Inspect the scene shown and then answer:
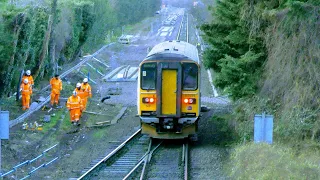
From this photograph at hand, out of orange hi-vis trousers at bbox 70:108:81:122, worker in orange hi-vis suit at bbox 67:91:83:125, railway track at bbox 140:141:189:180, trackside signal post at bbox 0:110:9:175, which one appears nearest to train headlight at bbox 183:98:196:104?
railway track at bbox 140:141:189:180

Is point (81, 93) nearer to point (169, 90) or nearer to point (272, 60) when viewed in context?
point (169, 90)

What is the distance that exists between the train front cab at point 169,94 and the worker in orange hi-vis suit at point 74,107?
3341mm

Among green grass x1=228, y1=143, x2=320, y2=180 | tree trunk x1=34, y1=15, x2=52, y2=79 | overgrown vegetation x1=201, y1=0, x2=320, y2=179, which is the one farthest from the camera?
tree trunk x1=34, y1=15, x2=52, y2=79

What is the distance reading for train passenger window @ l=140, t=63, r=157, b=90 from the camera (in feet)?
51.3

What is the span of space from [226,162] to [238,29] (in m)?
4.00

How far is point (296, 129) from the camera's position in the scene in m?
12.6

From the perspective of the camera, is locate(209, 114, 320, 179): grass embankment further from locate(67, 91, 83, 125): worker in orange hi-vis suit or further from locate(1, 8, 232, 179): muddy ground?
locate(67, 91, 83, 125): worker in orange hi-vis suit

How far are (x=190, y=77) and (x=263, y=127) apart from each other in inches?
186

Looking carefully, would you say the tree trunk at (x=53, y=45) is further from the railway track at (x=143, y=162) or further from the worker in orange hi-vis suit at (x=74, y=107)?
the railway track at (x=143, y=162)

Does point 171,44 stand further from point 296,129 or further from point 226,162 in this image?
point 296,129

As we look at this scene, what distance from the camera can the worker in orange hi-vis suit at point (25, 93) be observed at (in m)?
19.2

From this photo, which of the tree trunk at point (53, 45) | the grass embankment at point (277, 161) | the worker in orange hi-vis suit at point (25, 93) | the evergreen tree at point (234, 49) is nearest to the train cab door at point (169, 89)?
the evergreen tree at point (234, 49)

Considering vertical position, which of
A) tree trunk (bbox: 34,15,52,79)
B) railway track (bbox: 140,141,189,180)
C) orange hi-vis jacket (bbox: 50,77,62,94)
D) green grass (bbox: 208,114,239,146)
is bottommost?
railway track (bbox: 140,141,189,180)

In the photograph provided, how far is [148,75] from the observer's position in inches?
618
